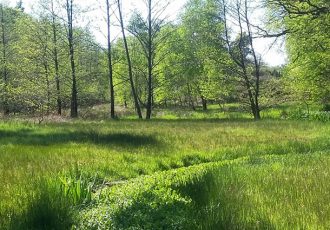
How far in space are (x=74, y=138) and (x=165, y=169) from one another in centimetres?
543

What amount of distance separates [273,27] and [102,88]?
3973 centimetres

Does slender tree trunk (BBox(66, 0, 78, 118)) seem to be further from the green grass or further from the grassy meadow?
the grassy meadow

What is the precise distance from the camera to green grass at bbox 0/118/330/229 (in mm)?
4754

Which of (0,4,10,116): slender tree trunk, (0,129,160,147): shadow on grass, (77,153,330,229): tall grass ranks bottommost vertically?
(77,153,330,229): tall grass

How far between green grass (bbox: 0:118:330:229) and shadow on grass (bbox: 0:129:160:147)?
35mm

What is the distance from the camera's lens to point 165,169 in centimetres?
1044

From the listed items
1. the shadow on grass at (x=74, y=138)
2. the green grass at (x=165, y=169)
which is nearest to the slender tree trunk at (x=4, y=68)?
the green grass at (x=165, y=169)

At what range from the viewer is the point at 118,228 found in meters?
4.19

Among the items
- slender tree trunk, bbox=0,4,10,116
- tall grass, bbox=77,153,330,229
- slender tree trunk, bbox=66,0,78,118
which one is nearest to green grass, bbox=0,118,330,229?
tall grass, bbox=77,153,330,229

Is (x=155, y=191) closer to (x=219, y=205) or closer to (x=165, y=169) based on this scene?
(x=219, y=205)

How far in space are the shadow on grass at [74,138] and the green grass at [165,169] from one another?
35 millimetres

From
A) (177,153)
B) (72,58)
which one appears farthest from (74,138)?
(72,58)

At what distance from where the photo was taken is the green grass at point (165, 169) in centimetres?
475

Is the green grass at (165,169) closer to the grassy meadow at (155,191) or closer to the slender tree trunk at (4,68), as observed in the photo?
the grassy meadow at (155,191)
